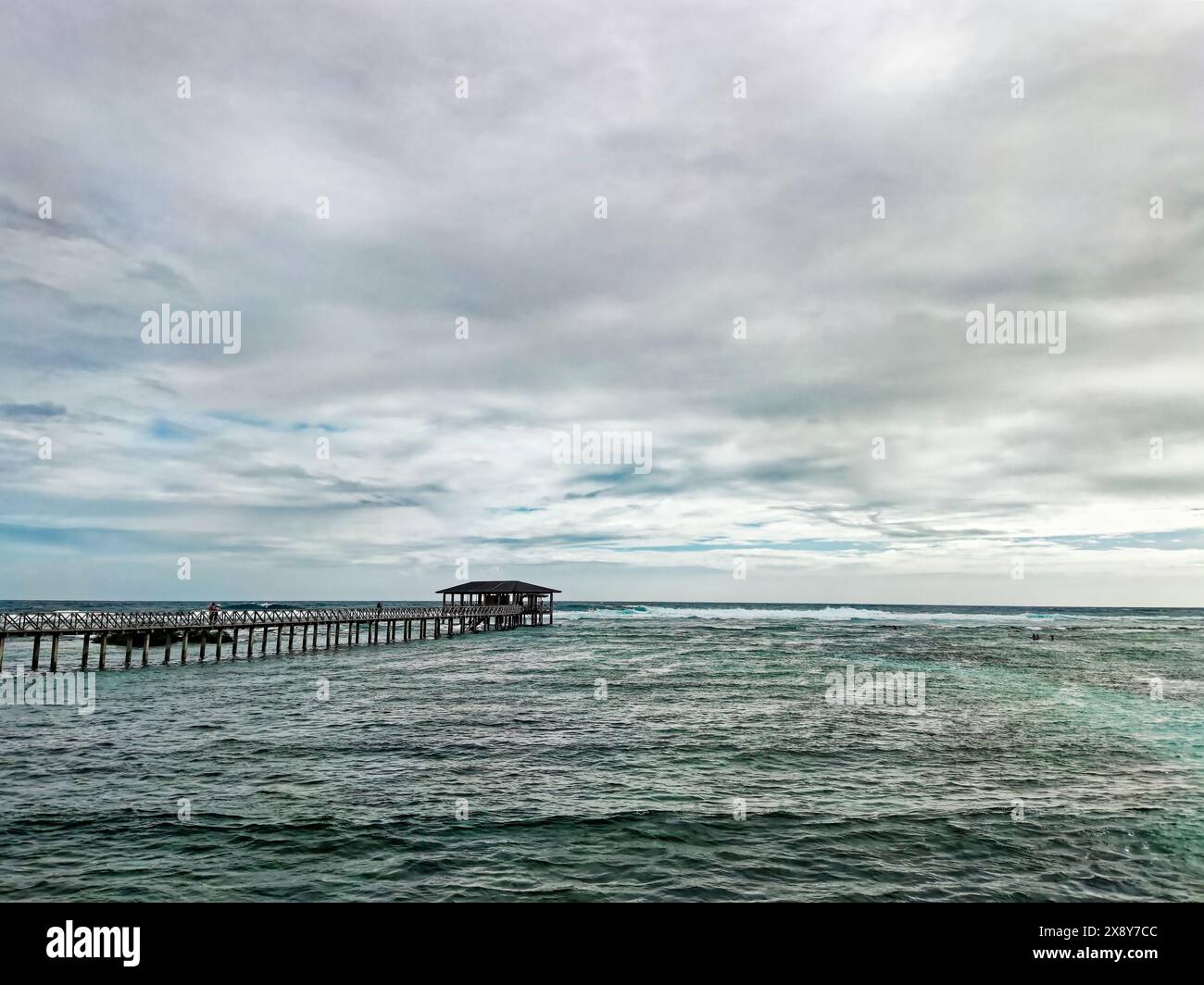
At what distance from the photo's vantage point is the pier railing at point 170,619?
4625 cm

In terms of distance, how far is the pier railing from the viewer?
152 feet

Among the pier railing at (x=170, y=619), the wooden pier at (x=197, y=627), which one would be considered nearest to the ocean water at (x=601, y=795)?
the pier railing at (x=170, y=619)

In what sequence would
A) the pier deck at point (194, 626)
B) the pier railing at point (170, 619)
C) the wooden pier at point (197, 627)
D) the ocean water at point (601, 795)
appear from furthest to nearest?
the wooden pier at point (197, 627) → the pier deck at point (194, 626) → the pier railing at point (170, 619) → the ocean water at point (601, 795)

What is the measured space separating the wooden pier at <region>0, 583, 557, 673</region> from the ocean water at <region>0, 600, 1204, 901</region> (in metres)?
10.1

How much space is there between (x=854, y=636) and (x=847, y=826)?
84081 millimetres

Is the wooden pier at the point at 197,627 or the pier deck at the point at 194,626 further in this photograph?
the wooden pier at the point at 197,627

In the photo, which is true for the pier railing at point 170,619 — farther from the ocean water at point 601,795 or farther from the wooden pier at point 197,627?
the ocean water at point 601,795

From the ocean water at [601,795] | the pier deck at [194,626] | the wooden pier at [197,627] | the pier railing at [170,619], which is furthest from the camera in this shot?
the wooden pier at [197,627]

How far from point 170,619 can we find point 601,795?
5142cm

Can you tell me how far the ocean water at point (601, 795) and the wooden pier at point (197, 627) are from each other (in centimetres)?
1011
